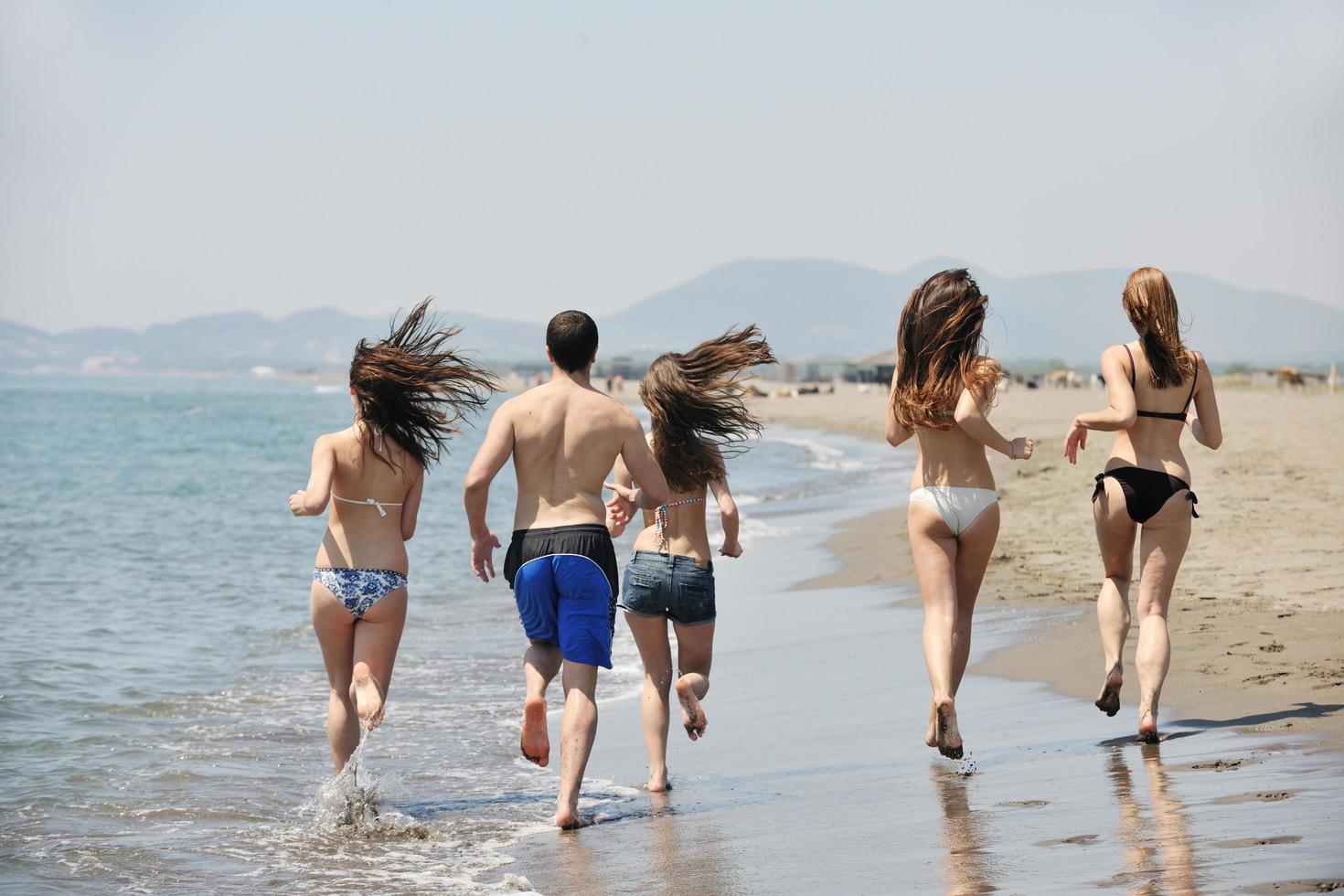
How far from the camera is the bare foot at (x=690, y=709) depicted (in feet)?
18.5

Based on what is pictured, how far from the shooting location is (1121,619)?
5770 mm

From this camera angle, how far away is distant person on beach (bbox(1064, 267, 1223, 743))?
562 cm

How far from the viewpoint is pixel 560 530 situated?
16.6ft

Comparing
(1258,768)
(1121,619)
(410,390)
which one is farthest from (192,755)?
(1258,768)

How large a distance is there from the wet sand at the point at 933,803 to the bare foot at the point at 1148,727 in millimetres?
58

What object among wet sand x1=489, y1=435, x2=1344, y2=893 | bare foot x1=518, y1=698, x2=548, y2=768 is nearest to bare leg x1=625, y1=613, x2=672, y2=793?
wet sand x1=489, y1=435, x2=1344, y2=893

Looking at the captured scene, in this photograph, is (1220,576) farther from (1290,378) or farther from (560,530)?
(1290,378)

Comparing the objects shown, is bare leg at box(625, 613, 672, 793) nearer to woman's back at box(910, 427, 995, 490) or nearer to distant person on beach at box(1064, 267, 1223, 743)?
woman's back at box(910, 427, 995, 490)

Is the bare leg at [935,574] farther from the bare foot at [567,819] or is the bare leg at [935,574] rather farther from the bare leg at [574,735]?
the bare foot at [567,819]

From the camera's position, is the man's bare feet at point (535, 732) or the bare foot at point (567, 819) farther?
the bare foot at point (567, 819)

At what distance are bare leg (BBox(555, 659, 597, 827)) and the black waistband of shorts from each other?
1.61ft

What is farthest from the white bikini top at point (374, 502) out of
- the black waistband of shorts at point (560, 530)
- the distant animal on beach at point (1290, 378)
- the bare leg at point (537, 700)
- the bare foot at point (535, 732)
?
the distant animal on beach at point (1290, 378)

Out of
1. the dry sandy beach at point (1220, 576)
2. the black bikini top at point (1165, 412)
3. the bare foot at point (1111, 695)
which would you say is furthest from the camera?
the dry sandy beach at point (1220, 576)

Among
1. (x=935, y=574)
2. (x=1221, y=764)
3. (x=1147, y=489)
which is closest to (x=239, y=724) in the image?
(x=935, y=574)
